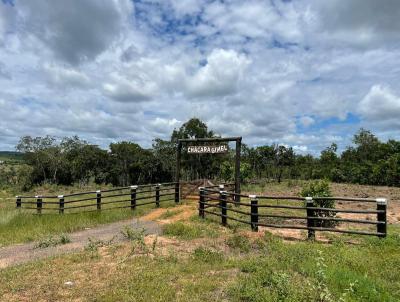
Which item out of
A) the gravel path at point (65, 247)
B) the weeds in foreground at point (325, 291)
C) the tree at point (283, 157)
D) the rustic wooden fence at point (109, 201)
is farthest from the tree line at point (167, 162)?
the weeds in foreground at point (325, 291)

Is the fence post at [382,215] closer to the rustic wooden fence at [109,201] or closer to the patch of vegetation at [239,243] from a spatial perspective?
the patch of vegetation at [239,243]

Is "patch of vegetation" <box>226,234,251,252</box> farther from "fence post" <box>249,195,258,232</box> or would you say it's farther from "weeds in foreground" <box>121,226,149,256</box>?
"weeds in foreground" <box>121,226,149,256</box>

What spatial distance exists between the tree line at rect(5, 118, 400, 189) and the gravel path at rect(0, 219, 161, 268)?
97.6 feet

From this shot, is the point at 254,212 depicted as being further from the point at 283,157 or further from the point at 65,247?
the point at 283,157

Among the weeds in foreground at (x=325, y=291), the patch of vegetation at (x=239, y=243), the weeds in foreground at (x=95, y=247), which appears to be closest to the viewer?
the weeds in foreground at (x=325, y=291)

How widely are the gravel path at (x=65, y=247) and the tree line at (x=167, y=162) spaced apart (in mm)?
Answer: 29757

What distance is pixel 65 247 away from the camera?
9773 millimetres

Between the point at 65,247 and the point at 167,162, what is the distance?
49.2 m

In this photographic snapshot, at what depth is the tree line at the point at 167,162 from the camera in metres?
46.7

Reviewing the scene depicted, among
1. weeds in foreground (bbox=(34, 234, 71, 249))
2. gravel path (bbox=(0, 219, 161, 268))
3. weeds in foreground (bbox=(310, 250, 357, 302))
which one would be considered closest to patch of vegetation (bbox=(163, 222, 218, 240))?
gravel path (bbox=(0, 219, 161, 268))

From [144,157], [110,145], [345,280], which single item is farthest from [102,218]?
[110,145]

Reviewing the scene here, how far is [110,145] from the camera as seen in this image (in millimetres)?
64625

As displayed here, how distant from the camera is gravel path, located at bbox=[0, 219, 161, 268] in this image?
891 cm

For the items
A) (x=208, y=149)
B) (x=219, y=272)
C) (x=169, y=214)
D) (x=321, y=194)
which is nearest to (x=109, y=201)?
(x=208, y=149)
